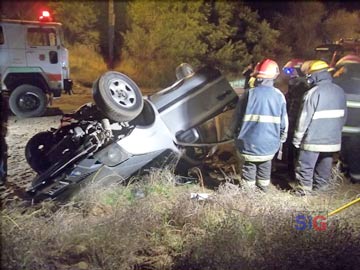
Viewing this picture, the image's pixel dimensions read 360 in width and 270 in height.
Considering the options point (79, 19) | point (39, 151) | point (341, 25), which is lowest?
point (79, 19)

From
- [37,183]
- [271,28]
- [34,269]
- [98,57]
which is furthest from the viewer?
[271,28]

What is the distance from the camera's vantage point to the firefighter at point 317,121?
4273 mm

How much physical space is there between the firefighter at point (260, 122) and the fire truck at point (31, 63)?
6.45 metres

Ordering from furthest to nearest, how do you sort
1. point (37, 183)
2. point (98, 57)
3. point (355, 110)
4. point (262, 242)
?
point (98, 57)
point (355, 110)
point (37, 183)
point (262, 242)

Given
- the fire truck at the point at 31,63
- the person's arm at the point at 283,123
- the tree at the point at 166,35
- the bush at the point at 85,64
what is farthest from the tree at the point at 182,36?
the person's arm at the point at 283,123

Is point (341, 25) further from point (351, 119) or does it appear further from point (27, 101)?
point (351, 119)

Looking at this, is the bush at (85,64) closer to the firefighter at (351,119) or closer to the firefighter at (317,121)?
the firefighter at (351,119)

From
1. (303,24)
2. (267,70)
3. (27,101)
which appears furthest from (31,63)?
(303,24)

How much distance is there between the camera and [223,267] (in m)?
3.01

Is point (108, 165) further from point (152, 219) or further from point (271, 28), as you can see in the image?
point (271, 28)

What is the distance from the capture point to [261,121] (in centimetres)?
410

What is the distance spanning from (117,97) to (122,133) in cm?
36

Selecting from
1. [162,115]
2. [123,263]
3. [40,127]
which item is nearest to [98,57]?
[40,127]

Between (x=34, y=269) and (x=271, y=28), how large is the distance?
1944cm
